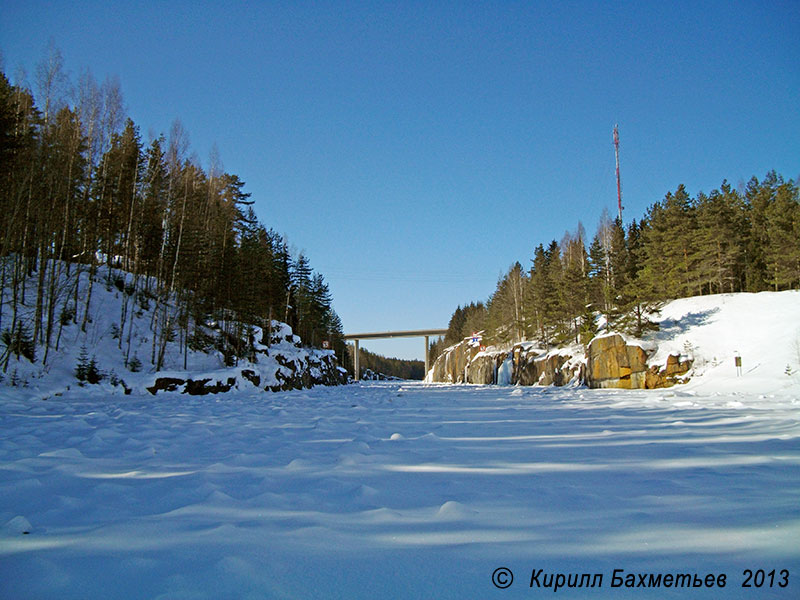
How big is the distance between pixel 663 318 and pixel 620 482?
26670mm

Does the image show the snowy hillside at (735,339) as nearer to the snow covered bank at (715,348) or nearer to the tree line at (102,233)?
the snow covered bank at (715,348)

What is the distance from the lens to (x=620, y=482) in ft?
10.0

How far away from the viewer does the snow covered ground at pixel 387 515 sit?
65.7 inches

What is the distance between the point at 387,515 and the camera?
239 centimetres

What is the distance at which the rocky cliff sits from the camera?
2062 centimetres

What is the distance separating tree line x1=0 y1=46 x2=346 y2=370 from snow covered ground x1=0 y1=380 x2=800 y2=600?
1196 centimetres

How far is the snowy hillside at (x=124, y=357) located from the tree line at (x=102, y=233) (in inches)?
7.5

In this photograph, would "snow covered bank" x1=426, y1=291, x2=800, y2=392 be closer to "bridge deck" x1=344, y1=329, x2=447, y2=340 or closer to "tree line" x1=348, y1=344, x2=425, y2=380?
"bridge deck" x1=344, y1=329, x2=447, y2=340

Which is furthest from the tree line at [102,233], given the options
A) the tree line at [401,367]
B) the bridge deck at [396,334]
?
the tree line at [401,367]

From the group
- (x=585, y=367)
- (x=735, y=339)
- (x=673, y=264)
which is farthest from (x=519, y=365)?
(x=735, y=339)

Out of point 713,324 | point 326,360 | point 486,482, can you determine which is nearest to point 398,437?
point 486,482

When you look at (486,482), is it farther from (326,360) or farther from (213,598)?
(326,360)

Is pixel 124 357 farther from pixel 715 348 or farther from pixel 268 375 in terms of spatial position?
pixel 715 348

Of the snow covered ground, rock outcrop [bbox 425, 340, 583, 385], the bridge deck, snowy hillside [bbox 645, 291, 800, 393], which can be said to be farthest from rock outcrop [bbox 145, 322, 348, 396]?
the bridge deck
